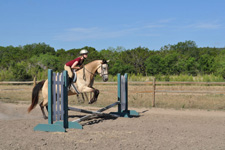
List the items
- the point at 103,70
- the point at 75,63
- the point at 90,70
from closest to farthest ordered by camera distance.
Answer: the point at 75,63 < the point at 103,70 < the point at 90,70

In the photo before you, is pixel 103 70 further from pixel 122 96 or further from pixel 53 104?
pixel 53 104

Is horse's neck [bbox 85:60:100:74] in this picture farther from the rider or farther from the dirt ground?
the dirt ground

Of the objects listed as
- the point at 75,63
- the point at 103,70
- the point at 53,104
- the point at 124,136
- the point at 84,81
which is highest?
the point at 75,63

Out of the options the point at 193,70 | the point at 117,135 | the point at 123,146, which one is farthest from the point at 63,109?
the point at 193,70

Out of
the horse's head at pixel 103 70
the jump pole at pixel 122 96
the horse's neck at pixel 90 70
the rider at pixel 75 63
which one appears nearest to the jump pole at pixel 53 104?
the rider at pixel 75 63

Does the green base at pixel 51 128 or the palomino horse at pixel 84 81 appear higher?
the palomino horse at pixel 84 81

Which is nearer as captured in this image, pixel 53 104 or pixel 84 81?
pixel 53 104

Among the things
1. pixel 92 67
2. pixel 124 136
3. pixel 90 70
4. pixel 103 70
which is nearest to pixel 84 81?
pixel 90 70

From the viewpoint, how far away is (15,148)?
185 inches

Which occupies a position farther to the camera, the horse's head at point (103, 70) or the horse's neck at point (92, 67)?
the horse's neck at point (92, 67)

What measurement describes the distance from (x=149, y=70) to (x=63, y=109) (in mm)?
27607

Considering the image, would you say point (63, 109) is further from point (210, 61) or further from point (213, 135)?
point (210, 61)

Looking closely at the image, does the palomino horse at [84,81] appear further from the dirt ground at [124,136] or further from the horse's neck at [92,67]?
the dirt ground at [124,136]

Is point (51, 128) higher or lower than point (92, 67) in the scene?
lower
